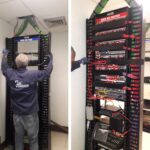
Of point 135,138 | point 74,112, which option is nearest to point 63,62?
point 74,112

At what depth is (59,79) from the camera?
263 cm

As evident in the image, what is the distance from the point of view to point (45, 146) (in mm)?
2135

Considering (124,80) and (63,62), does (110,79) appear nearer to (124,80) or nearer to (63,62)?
(124,80)

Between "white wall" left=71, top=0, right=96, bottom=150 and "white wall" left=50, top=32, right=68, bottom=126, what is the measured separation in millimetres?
1187

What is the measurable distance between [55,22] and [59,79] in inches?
33.8

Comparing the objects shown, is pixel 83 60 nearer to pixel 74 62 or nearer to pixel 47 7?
pixel 74 62

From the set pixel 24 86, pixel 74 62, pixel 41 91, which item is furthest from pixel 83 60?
pixel 41 91

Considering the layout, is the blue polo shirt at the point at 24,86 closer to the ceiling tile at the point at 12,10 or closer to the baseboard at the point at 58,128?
the ceiling tile at the point at 12,10

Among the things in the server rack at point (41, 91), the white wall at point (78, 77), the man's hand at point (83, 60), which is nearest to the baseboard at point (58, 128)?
the server rack at point (41, 91)

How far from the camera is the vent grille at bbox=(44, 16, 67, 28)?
212cm

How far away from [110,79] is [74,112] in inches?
13.4

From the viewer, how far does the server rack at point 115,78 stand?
109 centimetres

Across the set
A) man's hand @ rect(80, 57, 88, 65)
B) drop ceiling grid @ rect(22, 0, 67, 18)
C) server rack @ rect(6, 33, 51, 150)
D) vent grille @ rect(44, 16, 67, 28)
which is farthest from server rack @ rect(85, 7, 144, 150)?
vent grille @ rect(44, 16, 67, 28)

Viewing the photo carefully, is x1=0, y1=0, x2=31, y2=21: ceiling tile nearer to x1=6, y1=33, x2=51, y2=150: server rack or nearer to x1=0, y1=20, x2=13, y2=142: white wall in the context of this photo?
x1=0, y1=20, x2=13, y2=142: white wall
